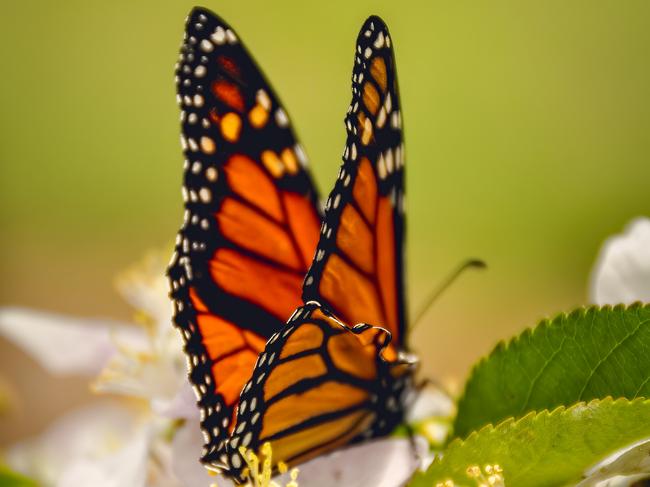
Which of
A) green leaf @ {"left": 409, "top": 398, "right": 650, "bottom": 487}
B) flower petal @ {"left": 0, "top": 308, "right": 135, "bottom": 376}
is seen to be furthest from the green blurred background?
green leaf @ {"left": 409, "top": 398, "right": 650, "bottom": 487}

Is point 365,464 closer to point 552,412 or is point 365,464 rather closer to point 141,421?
point 552,412

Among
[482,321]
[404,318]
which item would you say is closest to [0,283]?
[482,321]

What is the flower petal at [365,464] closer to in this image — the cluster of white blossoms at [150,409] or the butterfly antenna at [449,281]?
the cluster of white blossoms at [150,409]

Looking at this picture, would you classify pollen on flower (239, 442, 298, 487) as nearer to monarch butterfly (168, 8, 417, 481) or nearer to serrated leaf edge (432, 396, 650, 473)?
monarch butterfly (168, 8, 417, 481)

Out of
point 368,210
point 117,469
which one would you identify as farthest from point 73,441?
point 368,210

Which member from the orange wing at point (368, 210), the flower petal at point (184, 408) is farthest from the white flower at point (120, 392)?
the orange wing at point (368, 210)

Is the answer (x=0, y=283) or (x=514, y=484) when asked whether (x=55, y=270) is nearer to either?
(x=0, y=283)
